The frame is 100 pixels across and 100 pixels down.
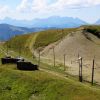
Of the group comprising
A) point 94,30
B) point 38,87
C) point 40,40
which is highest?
point 94,30

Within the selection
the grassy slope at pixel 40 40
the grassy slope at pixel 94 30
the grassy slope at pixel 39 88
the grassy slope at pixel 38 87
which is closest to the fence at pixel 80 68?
the grassy slope at pixel 40 40

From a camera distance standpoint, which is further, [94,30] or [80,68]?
[94,30]

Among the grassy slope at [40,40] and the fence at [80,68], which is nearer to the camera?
the fence at [80,68]

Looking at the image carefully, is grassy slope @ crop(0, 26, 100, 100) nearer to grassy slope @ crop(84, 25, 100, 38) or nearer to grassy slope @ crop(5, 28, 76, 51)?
grassy slope @ crop(5, 28, 76, 51)

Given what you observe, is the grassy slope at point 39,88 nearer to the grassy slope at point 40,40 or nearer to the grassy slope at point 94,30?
the grassy slope at point 40,40

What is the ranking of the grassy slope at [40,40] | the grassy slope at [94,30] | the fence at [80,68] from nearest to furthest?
the fence at [80,68] < the grassy slope at [40,40] < the grassy slope at [94,30]

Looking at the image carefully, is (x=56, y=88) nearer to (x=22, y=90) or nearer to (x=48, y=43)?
(x=22, y=90)

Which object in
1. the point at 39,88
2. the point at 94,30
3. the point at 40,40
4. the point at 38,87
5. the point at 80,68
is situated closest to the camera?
the point at 39,88

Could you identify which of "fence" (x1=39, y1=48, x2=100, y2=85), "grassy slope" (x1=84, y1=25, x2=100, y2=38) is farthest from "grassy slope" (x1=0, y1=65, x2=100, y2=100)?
"grassy slope" (x1=84, y1=25, x2=100, y2=38)

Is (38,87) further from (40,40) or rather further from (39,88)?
(40,40)

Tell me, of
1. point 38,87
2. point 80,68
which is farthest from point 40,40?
point 38,87

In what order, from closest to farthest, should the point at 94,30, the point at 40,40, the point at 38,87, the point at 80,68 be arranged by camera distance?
1. the point at 38,87
2. the point at 80,68
3. the point at 40,40
4. the point at 94,30

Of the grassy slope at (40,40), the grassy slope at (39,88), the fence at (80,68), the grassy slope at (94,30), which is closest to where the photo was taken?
the grassy slope at (39,88)

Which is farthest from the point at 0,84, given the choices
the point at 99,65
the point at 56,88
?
the point at 99,65
